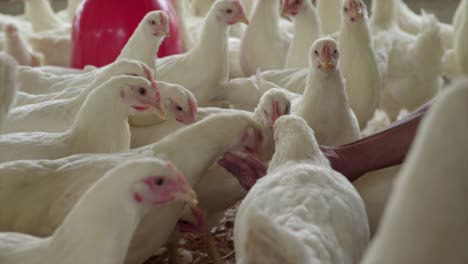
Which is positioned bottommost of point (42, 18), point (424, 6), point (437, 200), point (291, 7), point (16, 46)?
point (424, 6)

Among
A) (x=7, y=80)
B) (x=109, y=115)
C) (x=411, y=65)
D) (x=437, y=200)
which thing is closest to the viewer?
(x=437, y=200)

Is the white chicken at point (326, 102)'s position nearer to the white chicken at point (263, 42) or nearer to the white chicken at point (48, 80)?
the white chicken at point (48, 80)

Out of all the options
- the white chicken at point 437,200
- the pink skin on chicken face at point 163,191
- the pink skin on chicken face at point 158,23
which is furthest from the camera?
the pink skin on chicken face at point 158,23

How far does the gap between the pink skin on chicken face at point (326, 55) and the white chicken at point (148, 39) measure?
0.69 m

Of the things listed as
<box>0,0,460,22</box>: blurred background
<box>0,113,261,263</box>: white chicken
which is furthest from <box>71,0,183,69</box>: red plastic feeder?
<box>0,0,460,22</box>: blurred background

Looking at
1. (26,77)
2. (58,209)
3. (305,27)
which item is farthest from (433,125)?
(305,27)

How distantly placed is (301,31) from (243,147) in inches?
49.4

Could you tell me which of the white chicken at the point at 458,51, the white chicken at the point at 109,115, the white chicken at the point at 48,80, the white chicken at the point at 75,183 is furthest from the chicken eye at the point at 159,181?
the white chicken at the point at 458,51

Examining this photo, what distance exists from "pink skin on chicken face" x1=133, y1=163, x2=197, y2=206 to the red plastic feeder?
1.95m

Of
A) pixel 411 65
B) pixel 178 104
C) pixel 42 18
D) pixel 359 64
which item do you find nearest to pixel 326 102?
pixel 178 104

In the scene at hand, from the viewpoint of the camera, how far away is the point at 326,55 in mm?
2236

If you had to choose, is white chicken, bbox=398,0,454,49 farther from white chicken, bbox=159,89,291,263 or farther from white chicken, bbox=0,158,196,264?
white chicken, bbox=0,158,196,264

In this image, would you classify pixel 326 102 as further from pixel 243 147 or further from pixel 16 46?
pixel 16 46

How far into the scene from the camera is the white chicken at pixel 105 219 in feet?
4.18
